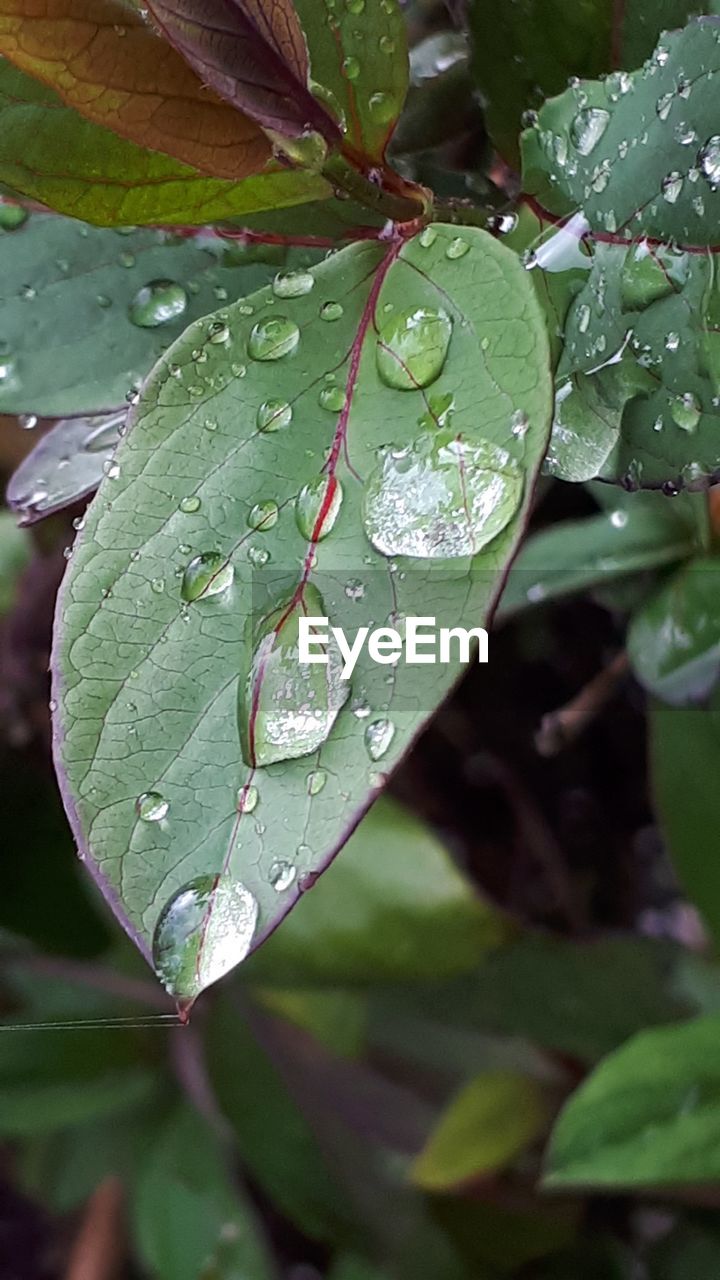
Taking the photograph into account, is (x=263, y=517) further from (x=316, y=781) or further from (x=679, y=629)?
(x=679, y=629)

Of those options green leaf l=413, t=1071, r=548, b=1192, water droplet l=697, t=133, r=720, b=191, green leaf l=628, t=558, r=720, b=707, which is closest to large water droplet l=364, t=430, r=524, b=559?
water droplet l=697, t=133, r=720, b=191

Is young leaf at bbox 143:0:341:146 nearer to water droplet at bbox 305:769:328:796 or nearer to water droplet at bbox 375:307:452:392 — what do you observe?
water droplet at bbox 375:307:452:392

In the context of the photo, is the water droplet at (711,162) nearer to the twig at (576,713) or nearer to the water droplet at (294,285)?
the water droplet at (294,285)

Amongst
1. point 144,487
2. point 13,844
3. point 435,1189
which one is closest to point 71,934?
point 13,844

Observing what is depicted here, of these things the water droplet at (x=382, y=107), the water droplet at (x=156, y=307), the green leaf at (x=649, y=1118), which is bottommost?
the green leaf at (x=649, y=1118)

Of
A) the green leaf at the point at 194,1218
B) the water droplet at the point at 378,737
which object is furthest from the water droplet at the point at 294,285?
the green leaf at the point at 194,1218
